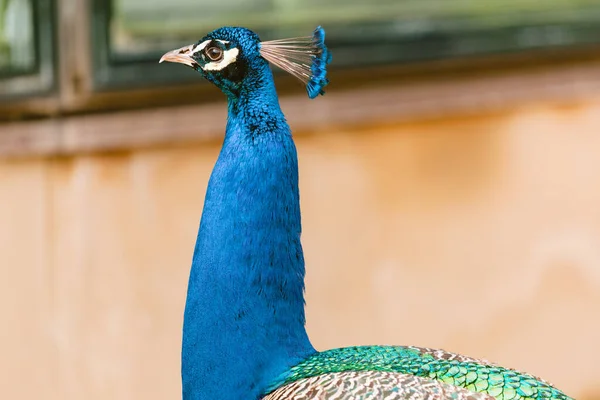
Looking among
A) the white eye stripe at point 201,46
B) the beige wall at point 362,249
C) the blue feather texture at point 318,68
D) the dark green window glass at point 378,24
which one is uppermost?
the dark green window glass at point 378,24

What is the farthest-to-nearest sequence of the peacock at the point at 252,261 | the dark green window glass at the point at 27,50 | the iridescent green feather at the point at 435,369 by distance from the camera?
the dark green window glass at the point at 27,50, the peacock at the point at 252,261, the iridescent green feather at the point at 435,369

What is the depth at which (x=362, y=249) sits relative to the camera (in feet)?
10.7

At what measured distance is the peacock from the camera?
5.93 feet

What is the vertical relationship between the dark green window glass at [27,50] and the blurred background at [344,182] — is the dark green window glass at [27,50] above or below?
above

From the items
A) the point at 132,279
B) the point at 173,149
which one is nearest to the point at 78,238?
the point at 132,279

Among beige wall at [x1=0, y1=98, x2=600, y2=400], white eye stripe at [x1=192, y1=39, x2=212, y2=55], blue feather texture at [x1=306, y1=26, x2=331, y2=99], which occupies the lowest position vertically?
beige wall at [x1=0, y1=98, x2=600, y2=400]

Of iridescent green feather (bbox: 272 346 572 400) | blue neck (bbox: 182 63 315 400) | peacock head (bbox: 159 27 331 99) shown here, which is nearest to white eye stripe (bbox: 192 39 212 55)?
peacock head (bbox: 159 27 331 99)

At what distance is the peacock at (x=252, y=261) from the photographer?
181cm

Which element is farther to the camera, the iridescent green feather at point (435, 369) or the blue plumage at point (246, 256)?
the blue plumage at point (246, 256)

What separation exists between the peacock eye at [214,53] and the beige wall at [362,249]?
133cm

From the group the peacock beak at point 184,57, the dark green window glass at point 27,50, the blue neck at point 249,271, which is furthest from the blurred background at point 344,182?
the blue neck at point 249,271

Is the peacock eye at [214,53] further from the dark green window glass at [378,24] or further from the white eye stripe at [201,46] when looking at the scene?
the dark green window glass at [378,24]

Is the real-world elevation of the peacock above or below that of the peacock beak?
below

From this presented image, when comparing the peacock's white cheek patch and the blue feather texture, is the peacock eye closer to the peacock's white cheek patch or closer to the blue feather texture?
the peacock's white cheek patch
